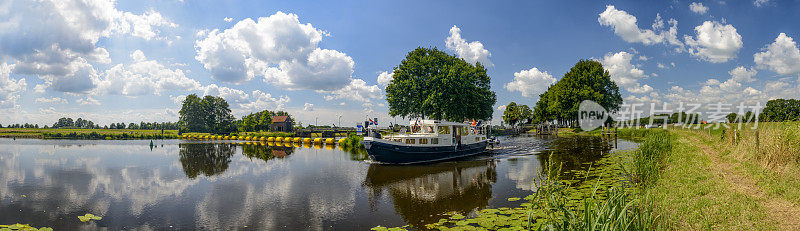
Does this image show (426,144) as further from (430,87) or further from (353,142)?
(353,142)

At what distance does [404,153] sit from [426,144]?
6.58 ft

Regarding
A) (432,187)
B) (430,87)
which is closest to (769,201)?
(432,187)

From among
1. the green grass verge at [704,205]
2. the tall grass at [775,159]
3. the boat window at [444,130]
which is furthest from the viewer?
the boat window at [444,130]

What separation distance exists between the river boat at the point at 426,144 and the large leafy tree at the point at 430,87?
7.34 meters

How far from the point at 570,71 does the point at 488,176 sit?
53.0m

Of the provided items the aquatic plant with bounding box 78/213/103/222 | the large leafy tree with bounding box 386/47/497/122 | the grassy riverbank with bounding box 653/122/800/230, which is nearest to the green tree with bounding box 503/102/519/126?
the large leafy tree with bounding box 386/47/497/122

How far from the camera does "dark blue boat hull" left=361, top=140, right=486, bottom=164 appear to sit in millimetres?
19641

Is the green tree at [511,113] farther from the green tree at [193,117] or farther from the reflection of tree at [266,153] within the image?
the green tree at [193,117]

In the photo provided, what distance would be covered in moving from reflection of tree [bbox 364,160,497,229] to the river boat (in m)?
0.95

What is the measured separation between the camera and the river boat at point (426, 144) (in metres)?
19.8

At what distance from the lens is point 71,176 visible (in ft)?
58.0

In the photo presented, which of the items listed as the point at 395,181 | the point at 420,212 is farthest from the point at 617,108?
the point at 420,212

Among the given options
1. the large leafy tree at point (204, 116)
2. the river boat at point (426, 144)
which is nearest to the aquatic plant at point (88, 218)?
the river boat at point (426, 144)

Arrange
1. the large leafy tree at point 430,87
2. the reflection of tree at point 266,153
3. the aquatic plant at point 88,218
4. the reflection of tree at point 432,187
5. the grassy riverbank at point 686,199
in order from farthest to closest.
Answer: the large leafy tree at point 430,87 → the reflection of tree at point 266,153 → the reflection of tree at point 432,187 → the aquatic plant at point 88,218 → the grassy riverbank at point 686,199
